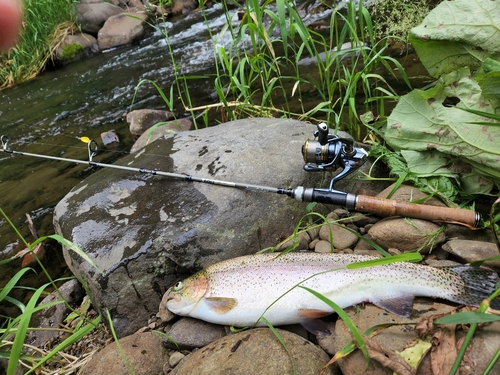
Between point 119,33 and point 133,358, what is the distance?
38.2 feet

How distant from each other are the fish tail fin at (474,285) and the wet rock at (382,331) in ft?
0.28

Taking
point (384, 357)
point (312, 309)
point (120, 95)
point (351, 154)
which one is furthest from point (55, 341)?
point (120, 95)

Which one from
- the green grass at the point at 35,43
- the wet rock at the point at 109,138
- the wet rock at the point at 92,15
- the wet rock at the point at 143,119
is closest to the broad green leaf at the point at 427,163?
the wet rock at the point at 143,119

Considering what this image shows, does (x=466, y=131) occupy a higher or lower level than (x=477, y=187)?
higher

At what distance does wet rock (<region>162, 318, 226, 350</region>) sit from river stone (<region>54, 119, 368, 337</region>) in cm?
37

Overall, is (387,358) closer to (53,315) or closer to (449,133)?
(449,133)

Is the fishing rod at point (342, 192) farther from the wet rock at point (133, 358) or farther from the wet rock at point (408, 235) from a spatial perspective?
the wet rock at point (133, 358)

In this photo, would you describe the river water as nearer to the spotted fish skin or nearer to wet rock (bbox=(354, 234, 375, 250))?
the spotted fish skin

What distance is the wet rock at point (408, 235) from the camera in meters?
2.44

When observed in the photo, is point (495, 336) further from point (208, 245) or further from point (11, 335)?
point (11, 335)

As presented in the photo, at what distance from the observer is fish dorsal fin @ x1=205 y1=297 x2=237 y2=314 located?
2260 millimetres

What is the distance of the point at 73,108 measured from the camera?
7477mm

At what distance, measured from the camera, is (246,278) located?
2.34 m

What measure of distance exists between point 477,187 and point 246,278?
174 cm
